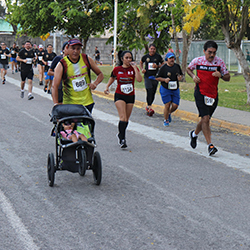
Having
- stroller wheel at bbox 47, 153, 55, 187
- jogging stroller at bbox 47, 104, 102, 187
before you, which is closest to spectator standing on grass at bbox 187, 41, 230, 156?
jogging stroller at bbox 47, 104, 102, 187

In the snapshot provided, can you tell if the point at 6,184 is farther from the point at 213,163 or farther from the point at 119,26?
the point at 119,26

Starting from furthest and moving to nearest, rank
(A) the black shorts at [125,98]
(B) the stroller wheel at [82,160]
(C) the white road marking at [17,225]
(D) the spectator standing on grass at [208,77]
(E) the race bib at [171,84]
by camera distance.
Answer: (E) the race bib at [171,84], (A) the black shorts at [125,98], (D) the spectator standing on grass at [208,77], (B) the stroller wheel at [82,160], (C) the white road marking at [17,225]

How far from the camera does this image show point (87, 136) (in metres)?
5.87

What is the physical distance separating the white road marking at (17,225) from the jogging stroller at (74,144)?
0.79m

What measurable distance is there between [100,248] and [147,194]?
5.75 ft

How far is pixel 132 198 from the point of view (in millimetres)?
5660

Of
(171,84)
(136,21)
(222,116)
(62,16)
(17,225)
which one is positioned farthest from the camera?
(62,16)

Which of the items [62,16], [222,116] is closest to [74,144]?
[222,116]

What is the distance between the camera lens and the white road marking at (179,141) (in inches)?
304

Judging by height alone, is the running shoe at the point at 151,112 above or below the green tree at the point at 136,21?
below

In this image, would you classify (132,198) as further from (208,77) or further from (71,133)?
(208,77)

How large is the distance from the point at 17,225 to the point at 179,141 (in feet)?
17.7

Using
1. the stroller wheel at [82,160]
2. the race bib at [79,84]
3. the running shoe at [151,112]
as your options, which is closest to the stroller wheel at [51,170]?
the stroller wheel at [82,160]

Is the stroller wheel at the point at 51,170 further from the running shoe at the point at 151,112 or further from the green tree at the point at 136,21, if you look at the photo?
the green tree at the point at 136,21
